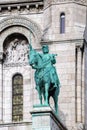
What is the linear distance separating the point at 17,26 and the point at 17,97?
3.05m

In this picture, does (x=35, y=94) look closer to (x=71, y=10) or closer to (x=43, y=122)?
(x=71, y=10)

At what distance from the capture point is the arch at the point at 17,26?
52.6 metres

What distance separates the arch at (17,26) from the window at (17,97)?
1.45 m

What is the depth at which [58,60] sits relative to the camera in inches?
2015

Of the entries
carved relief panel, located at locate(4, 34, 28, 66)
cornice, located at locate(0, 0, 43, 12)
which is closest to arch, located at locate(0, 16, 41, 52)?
carved relief panel, located at locate(4, 34, 28, 66)

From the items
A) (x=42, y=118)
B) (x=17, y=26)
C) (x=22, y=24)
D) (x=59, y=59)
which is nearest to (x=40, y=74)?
(x=42, y=118)

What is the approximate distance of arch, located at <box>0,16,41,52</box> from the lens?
172ft

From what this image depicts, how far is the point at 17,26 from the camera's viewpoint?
5294 cm

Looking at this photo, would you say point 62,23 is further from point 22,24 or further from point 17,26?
point 17,26

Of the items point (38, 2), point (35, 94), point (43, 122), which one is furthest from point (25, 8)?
point (43, 122)

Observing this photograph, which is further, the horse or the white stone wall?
the white stone wall

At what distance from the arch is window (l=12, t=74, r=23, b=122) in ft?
4.76

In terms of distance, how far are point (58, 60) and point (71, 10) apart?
7.22ft

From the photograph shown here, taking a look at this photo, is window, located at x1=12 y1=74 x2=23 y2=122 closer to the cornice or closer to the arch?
the arch
